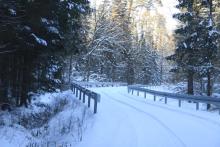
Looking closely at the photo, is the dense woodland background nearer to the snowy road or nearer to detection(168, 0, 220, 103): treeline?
detection(168, 0, 220, 103): treeline

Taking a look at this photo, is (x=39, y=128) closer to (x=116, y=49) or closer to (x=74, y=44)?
(x=74, y=44)

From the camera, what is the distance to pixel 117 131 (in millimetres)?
12836

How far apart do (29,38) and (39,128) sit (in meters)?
3.97

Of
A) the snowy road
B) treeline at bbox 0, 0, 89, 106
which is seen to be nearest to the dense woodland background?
treeline at bbox 0, 0, 89, 106

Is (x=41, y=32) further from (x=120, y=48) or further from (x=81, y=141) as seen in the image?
(x=120, y=48)

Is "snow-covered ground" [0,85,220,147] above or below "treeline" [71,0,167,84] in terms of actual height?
below

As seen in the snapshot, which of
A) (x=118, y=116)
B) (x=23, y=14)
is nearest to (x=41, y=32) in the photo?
(x=23, y=14)

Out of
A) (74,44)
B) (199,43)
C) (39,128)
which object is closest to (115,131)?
(39,128)

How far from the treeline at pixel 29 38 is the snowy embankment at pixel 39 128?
4.67ft

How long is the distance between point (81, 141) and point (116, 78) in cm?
6597

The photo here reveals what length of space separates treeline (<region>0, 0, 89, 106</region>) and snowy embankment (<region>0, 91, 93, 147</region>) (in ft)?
4.67

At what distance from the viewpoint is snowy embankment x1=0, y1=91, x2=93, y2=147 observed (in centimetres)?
1234

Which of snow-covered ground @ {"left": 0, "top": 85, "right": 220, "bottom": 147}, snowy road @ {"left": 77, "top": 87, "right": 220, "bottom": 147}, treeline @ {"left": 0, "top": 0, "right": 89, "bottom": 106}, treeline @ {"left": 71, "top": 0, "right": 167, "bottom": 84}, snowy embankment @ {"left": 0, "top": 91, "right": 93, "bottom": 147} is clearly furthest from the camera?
treeline @ {"left": 71, "top": 0, "right": 167, "bottom": 84}

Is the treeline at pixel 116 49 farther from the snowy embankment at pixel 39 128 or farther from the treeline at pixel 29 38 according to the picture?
the snowy embankment at pixel 39 128
